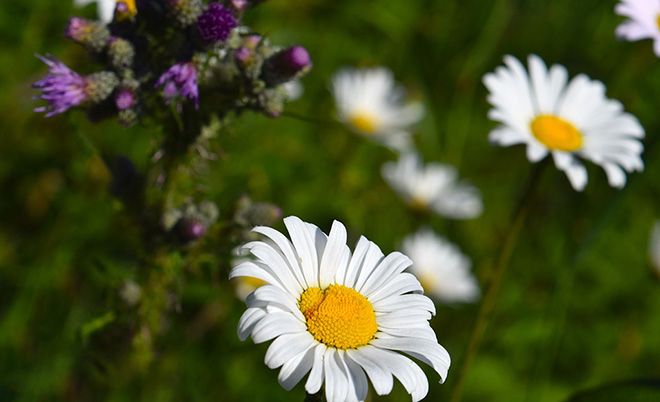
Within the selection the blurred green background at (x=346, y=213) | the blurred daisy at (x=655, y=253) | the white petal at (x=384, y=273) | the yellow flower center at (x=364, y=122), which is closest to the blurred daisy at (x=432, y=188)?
the blurred green background at (x=346, y=213)

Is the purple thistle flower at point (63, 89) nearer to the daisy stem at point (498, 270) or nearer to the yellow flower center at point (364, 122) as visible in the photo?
the daisy stem at point (498, 270)

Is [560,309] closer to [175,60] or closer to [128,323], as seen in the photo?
[128,323]

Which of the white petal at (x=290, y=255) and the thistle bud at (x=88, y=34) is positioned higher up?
the thistle bud at (x=88, y=34)

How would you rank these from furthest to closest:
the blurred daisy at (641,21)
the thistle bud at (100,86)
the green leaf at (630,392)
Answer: the blurred daisy at (641,21)
the green leaf at (630,392)
the thistle bud at (100,86)

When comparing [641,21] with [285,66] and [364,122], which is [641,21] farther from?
[364,122]

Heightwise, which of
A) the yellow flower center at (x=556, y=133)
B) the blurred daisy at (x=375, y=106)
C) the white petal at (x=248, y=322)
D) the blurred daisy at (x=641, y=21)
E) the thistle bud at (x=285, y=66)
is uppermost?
the blurred daisy at (x=641, y=21)

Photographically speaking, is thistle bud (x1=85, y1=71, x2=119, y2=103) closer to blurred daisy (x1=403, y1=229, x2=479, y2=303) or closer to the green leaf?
the green leaf

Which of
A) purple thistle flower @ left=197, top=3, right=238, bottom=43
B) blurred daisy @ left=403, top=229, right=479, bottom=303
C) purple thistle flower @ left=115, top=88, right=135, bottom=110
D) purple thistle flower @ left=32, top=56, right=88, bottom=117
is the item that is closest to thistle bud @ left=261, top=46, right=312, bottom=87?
purple thistle flower @ left=197, top=3, right=238, bottom=43

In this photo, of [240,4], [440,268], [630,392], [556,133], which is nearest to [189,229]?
[240,4]

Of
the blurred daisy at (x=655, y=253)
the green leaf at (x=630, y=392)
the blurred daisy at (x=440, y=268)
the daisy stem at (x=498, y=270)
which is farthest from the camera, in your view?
the blurred daisy at (x=655, y=253)
